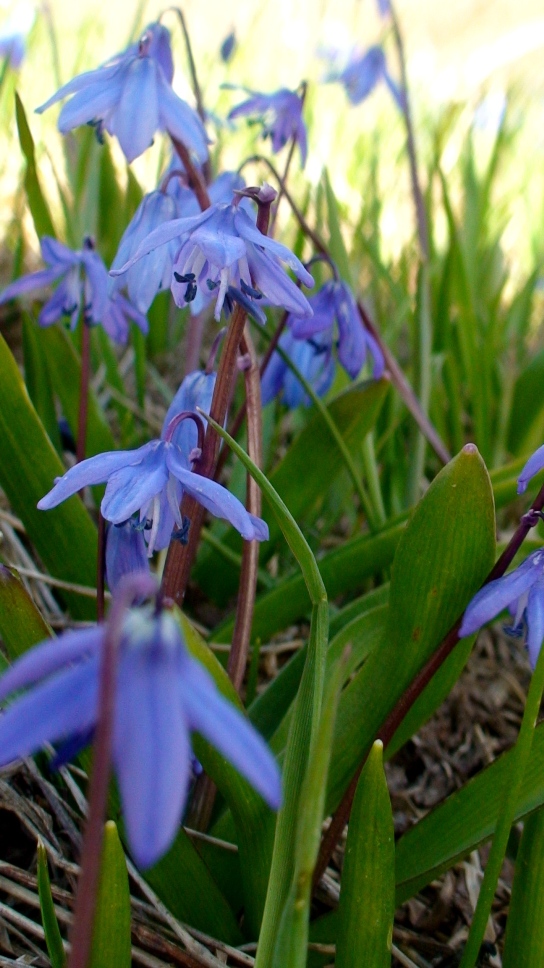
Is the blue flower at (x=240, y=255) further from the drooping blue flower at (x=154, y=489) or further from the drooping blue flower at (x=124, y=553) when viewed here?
the drooping blue flower at (x=124, y=553)

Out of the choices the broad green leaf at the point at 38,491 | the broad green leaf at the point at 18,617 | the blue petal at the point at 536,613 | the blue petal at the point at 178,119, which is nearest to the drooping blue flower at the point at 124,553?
the broad green leaf at the point at 18,617

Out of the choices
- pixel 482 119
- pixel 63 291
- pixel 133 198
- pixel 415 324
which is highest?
pixel 482 119

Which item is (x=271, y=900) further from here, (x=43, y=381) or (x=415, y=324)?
(x=415, y=324)

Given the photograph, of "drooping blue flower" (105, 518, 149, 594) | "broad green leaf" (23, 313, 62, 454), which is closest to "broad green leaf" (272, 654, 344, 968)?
"drooping blue flower" (105, 518, 149, 594)

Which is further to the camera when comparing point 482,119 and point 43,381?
point 482,119

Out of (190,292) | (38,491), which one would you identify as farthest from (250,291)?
(38,491)

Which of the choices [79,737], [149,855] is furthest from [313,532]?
[149,855]
